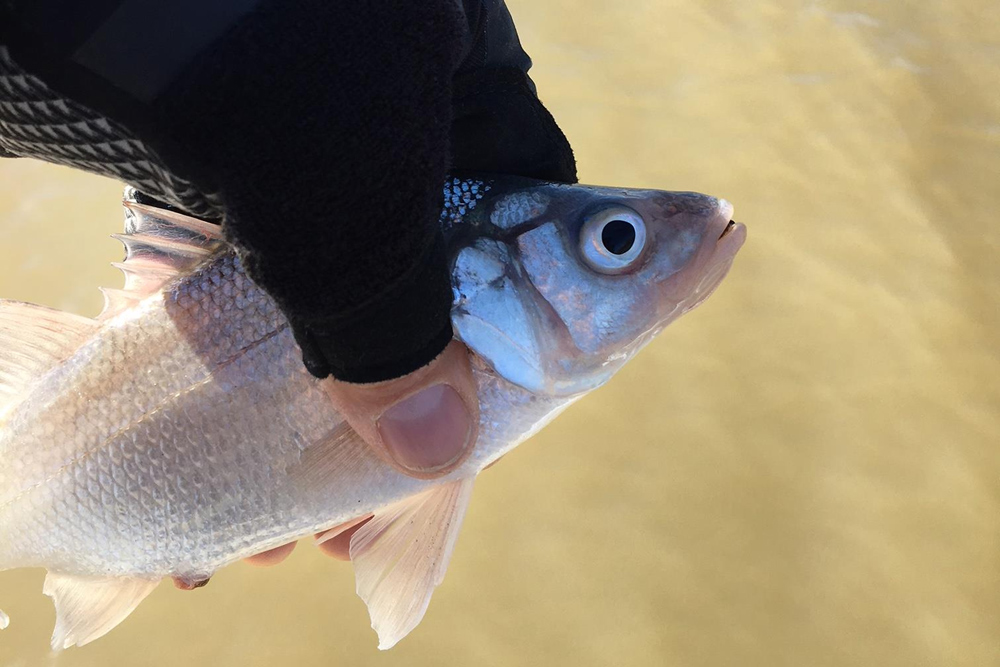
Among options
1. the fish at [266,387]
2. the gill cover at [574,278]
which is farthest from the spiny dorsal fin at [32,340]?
the gill cover at [574,278]

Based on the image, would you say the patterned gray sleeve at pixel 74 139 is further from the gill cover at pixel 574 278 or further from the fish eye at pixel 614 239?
the fish eye at pixel 614 239

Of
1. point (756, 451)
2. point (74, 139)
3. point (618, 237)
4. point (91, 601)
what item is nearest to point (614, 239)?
point (618, 237)

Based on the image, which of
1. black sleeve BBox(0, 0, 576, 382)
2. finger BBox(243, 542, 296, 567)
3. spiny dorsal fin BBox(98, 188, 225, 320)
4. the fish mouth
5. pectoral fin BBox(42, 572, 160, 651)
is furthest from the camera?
finger BBox(243, 542, 296, 567)

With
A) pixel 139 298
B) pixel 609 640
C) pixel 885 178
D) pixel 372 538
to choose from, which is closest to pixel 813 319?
pixel 885 178

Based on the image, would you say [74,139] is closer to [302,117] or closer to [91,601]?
[302,117]

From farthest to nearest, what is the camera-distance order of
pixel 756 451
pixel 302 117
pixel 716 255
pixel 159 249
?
pixel 756 451
pixel 159 249
pixel 716 255
pixel 302 117

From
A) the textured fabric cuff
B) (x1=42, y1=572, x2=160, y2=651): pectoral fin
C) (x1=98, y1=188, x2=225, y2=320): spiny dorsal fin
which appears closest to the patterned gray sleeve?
the textured fabric cuff

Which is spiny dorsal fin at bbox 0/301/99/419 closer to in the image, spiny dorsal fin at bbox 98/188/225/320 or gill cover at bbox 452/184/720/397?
spiny dorsal fin at bbox 98/188/225/320
